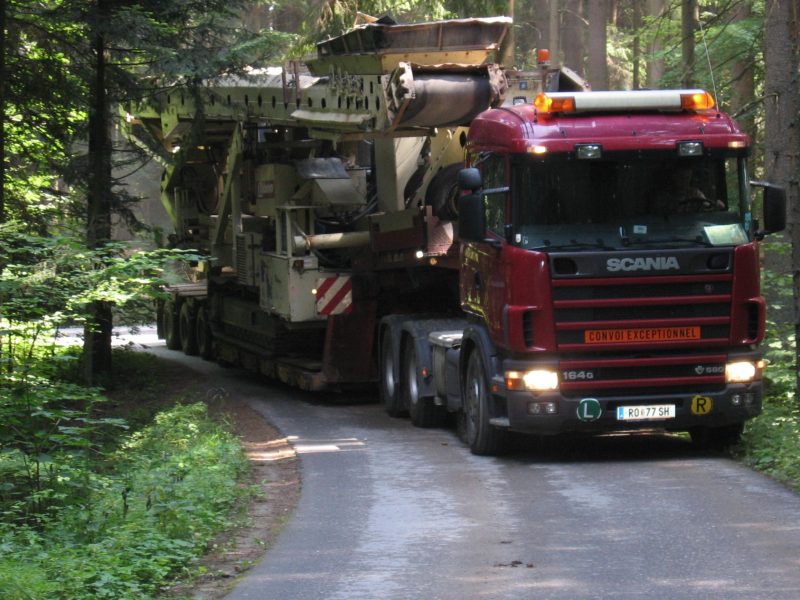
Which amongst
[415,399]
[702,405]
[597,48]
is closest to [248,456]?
[415,399]

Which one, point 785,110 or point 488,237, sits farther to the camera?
point 785,110

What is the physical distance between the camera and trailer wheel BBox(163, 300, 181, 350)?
1048 inches

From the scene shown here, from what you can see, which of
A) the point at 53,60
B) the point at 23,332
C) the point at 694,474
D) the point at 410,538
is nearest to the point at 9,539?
the point at 410,538

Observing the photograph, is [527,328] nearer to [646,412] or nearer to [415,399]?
[646,412]

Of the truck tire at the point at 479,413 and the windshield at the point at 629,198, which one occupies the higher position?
the windshield at the point at 629,198

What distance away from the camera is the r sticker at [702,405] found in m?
11.4

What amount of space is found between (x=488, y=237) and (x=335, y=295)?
17.1 ft

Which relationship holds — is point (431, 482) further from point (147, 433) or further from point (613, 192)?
point (147, 433)

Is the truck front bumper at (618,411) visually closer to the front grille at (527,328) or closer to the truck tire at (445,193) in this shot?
the front grille at (527,328)

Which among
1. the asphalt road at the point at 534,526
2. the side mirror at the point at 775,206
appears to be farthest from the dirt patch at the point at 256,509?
the side mirror at the point at 775,206

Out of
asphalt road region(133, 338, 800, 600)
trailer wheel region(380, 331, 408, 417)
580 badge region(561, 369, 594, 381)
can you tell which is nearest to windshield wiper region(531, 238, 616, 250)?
580 badge region(561, 369, 594, 381)

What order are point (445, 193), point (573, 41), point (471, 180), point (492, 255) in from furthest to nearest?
point (573, 41), point (445, 193), point (492, 255), point (471, 180)

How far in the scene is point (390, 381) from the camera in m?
15.9

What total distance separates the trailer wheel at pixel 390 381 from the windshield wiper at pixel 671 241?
5.00 metres
